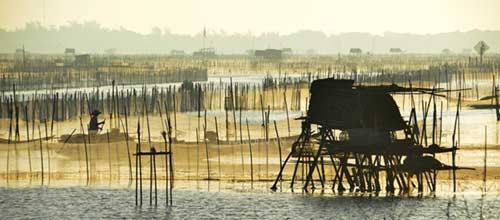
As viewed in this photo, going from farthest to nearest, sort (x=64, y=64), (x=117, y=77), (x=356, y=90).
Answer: (x=64, y=64)
(x=117, y=77)
(x=356, y=90)

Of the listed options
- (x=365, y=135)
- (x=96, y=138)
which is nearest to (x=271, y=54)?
(x=96, y=138)

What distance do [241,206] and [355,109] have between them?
14.8ft

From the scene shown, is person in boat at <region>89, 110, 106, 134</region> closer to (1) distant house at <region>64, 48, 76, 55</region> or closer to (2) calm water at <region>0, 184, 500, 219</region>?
(2) calm water at <region>0, 184, 500, 219</region>

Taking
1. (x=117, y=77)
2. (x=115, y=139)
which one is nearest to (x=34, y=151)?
(x=115, y=139)

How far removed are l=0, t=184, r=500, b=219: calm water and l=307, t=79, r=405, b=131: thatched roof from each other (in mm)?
2065

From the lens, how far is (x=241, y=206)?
36.5m

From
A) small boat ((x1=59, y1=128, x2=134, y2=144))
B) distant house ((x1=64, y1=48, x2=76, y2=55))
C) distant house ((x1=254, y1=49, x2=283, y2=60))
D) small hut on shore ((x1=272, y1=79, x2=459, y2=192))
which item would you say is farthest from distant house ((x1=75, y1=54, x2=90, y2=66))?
small hut on shore ((x1=272, y1=79, x2=459, y2=192))

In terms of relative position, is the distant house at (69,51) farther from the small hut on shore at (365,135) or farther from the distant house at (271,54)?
the small hut on shore at (365,135)

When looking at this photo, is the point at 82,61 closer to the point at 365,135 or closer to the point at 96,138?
the point at 96,138

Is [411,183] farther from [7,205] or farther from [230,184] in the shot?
[7,205]

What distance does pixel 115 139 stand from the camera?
51.0m

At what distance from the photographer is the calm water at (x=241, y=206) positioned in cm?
3512

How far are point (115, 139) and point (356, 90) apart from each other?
1524cm

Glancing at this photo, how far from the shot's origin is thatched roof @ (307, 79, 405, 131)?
37.9m
